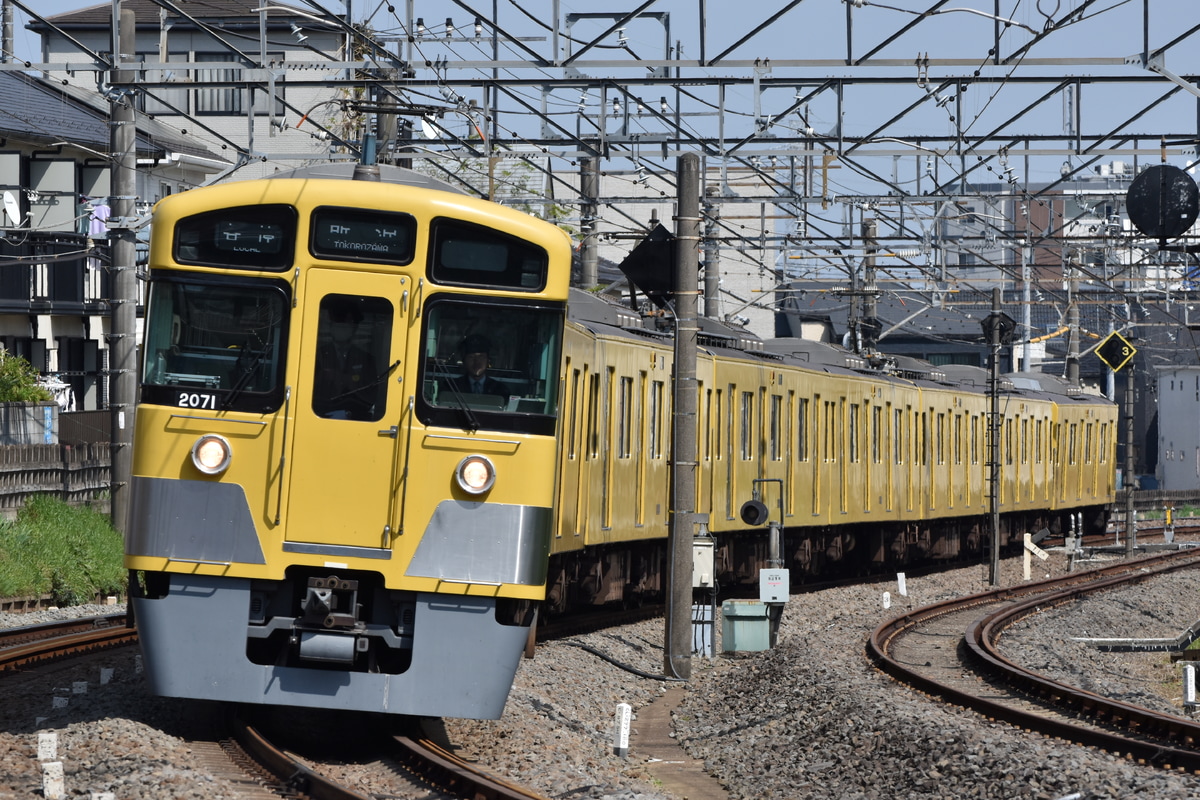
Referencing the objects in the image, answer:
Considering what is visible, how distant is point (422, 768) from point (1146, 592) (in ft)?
56.8

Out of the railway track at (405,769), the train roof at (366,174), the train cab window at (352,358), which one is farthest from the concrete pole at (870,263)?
the railway track at (405,769)

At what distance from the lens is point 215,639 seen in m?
8.07

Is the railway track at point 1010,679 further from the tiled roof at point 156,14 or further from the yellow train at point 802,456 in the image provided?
the tiled roof at point 156,14

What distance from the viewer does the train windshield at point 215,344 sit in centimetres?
822

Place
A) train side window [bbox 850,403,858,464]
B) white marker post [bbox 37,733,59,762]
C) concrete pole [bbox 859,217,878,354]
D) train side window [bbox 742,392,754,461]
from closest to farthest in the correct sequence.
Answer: white marker post [bbox 37,733,59,762], train side window [bbox 742,392,754,461], train side window [bbox 850,403,858,464], concrete pole [bbox 859,217,878,354]

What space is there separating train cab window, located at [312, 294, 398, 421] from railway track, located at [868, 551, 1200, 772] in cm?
458

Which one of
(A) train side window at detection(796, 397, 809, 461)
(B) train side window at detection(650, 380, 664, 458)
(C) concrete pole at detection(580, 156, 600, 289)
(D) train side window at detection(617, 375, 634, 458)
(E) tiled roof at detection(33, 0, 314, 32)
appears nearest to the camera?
(D) train side window at detection(617, 375, 634, 458)

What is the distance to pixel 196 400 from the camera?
8203 mm

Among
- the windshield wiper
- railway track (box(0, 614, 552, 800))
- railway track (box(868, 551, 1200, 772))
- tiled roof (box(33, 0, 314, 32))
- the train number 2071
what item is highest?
tiled roof (box(33, 0, 314, 32))

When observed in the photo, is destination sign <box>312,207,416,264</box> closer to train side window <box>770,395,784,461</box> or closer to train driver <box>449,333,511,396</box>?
train driver <box>449,333,511,396</box>

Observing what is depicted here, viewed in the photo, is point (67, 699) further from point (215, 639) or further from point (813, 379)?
point (813, 379)

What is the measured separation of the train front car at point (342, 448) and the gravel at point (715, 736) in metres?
0.56

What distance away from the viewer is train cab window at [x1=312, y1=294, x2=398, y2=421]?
8.29m

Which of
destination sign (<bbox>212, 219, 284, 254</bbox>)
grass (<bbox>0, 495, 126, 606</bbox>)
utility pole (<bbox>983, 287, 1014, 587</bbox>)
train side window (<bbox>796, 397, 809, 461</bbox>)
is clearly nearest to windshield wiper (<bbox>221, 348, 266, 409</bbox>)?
destination sign (<bbox>212, 219, 284, 254</bbox>)
